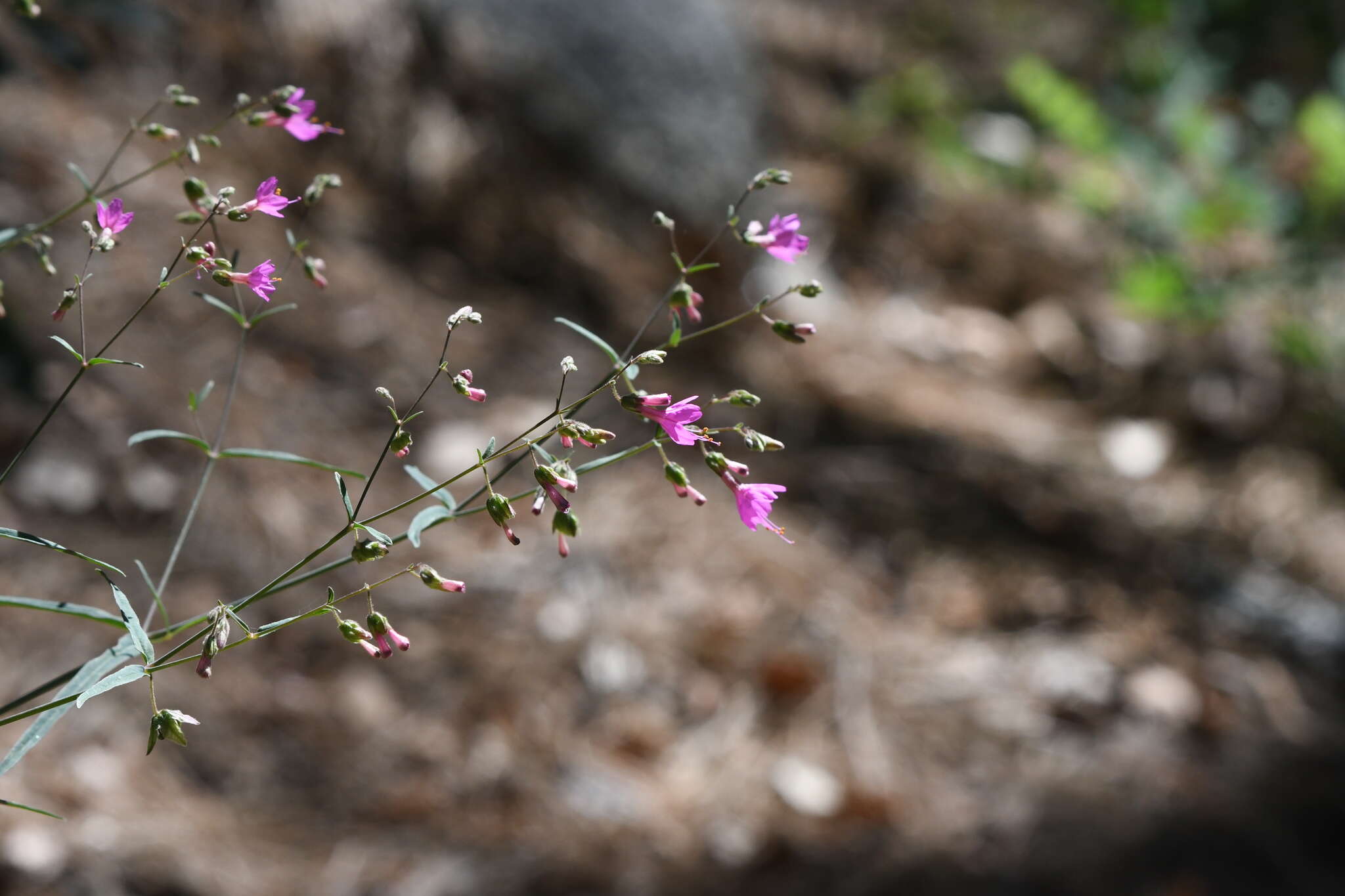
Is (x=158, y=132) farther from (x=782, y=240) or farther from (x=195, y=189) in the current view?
(x=782, y=240)

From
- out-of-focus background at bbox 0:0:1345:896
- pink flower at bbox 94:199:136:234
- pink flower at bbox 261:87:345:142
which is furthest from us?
out-of-focus background at bbox 0:0:1345:896

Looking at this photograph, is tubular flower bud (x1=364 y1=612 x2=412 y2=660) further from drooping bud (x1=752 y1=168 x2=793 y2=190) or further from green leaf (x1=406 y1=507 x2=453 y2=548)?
drooping bud (x1=752 y1=168 x2=793 y2=190)

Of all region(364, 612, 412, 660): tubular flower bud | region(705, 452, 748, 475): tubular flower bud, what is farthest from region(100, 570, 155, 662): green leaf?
region(705, 452, 748, 475): tubular flower bud

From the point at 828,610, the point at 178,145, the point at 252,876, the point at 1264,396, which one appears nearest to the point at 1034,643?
the point at 828,610

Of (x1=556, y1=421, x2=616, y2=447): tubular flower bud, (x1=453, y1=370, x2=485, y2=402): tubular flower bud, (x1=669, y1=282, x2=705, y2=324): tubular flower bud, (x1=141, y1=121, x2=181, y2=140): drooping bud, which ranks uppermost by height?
(x1=141, y1=121, x2=181, y2=140): drooping bud

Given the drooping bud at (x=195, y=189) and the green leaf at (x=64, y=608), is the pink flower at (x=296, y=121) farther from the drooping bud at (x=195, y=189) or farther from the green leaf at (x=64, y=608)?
the green leaf at (x=64, y=608)

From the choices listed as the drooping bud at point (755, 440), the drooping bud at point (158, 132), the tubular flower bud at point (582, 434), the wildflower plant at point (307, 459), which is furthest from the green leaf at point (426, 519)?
the drooping bud at point (158, 132)
